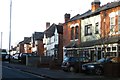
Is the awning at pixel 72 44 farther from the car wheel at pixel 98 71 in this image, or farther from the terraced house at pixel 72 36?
the car wheel at pixel 98 71

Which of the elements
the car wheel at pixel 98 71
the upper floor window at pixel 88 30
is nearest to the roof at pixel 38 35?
the upper floor window at pixel 88 30

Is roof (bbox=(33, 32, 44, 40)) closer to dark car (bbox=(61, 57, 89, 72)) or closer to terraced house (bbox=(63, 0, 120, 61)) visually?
terraced house (bbox=(63, 0, 120, 61))

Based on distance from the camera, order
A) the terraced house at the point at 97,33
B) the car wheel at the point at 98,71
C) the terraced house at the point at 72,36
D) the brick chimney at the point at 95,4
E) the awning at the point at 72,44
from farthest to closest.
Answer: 1. the terraced house at the point at 72,36
2. the awning at the point at 72,44
3. the brick chimney at the point at 95,4
4. the terraced house at the point at 97,33
5. the car wheel at the point at 98,71

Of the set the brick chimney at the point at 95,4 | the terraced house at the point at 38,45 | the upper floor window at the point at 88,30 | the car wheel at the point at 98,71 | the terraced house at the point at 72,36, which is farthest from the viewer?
the terraced house at the point at 38,45

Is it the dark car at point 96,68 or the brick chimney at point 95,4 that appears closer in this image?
the dark car at point 96,68

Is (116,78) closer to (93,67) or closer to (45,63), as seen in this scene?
(93,67)

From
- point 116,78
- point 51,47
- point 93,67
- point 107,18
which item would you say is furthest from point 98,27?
point 51,47

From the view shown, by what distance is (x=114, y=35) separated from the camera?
38469 mm

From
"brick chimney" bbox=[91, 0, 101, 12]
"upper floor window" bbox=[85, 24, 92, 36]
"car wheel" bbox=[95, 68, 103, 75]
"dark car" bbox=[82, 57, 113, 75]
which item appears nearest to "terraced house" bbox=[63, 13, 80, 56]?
"upper floor window" bbox=[85, 24, 92, 36]

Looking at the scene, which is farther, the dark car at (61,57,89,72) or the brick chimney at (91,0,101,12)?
the brick chimney at (91,0,101,12)

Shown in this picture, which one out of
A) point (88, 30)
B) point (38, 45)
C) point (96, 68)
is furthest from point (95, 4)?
point (38, 45)

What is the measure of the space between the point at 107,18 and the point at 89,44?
4619 mm

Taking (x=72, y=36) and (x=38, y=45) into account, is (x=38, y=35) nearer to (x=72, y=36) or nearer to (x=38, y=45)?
(x=38, y=45)

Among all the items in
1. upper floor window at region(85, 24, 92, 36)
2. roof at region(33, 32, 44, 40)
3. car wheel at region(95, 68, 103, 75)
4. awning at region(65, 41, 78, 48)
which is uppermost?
roof at region(33, 32, 44, 40)
